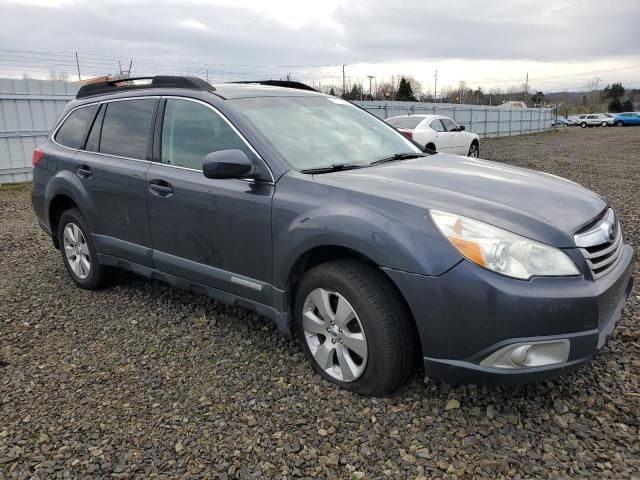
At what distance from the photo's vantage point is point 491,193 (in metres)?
2.79

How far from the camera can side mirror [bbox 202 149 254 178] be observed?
298 cm

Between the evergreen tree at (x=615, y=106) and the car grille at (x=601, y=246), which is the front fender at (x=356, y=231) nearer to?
the car grille at (x=601, y=246)

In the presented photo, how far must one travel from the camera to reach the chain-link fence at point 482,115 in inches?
922

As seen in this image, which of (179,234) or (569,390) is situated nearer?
(569,390)

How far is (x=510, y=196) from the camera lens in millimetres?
2777

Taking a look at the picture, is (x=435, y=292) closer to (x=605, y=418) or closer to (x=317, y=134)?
(x=605, y=418)

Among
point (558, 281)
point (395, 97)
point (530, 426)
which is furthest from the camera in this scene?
point (395, 97)

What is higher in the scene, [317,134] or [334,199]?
[317,134]

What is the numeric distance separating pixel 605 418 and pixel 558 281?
825 millimetres

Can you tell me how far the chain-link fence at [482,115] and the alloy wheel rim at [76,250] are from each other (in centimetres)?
1727

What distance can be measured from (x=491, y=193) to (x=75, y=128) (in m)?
3.67

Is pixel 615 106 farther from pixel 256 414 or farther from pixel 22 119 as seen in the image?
pixel 256 414

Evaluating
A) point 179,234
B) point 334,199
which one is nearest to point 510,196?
point 334,199

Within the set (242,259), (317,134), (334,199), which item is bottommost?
(242,259)
